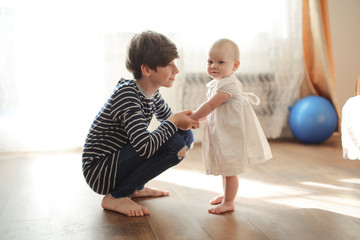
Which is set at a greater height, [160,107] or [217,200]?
[160,107]

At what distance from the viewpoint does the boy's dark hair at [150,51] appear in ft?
5.77

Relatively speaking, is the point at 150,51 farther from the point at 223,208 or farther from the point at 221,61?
the point at 223,208

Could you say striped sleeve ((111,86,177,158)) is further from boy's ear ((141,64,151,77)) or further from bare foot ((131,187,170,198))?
bare foot ((131,187,170,198))

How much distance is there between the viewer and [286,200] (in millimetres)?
1885

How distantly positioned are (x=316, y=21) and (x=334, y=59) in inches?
19.6

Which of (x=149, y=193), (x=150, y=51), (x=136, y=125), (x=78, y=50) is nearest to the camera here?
(x=136, y=125)

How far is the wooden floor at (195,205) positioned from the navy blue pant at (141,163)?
0.14 metres

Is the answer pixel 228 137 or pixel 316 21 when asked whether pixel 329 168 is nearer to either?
pixel 228 137

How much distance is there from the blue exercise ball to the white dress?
144 cm

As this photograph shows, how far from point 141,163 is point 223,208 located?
1.24ft

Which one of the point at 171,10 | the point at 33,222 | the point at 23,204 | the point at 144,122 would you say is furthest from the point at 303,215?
the point at 171,10

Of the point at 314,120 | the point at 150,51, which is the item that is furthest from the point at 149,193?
the point at 314,120

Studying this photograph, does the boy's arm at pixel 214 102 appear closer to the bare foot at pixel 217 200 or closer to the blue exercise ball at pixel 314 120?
the bare foot at pixel 217 200

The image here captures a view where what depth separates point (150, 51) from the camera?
176 cm
